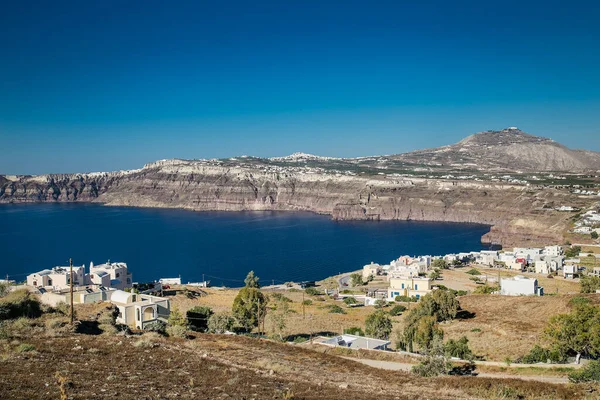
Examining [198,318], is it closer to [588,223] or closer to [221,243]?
[221,243]

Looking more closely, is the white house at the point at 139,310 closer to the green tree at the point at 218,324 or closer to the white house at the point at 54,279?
the green tree at the point at 218,324

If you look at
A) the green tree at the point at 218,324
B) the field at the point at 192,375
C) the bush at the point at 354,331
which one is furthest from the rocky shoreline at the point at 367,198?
the field at the point at 192,375

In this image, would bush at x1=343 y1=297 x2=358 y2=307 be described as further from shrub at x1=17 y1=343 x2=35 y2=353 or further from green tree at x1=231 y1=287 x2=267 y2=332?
shrub at x1=17 y1=343 x2=35 y2=353

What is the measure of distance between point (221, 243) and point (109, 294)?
6293 cm

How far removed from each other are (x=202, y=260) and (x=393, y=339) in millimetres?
56007

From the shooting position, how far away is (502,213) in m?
122

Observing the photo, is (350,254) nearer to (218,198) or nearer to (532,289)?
(532,289)

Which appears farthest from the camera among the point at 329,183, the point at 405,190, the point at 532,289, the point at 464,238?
the point at 329,183

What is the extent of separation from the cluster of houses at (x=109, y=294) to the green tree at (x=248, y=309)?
12.8 feet

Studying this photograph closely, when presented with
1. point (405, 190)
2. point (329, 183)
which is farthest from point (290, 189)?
point (405, 190)

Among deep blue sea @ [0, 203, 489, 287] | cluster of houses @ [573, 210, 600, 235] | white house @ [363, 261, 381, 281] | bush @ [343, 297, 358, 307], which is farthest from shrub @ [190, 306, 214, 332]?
cluster of houses @ [573, 210, 600, 235]

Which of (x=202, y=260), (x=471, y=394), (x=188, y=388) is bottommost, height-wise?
(x=202, y=260)

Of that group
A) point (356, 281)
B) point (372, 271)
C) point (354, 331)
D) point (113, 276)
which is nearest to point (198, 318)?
point (354, 331)

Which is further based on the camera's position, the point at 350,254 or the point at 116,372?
the point at 350,254
